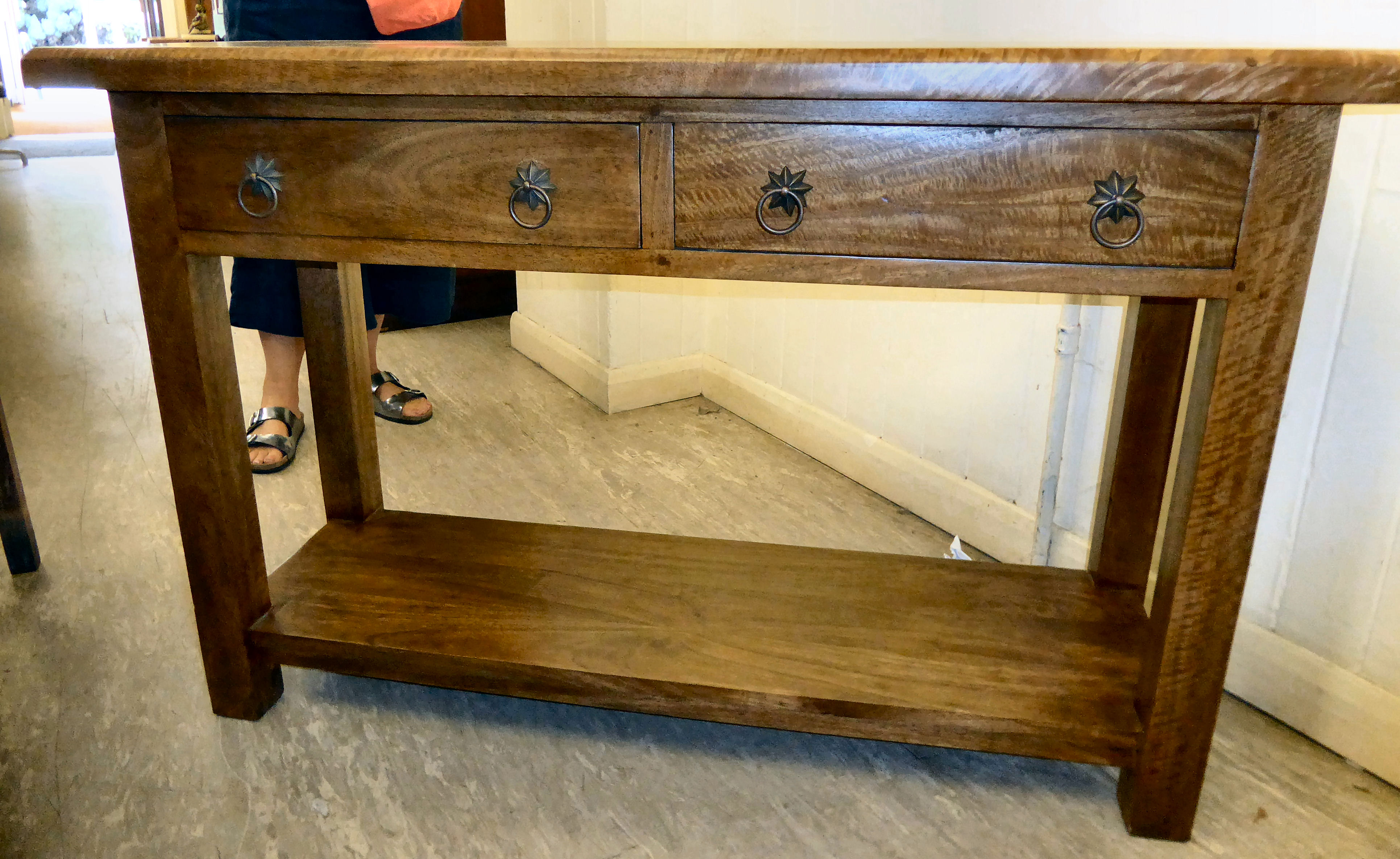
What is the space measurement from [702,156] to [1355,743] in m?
1.06

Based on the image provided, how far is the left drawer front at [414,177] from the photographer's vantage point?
931 millimetres

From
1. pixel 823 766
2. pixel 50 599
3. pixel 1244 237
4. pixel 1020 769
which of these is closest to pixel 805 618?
pixel 823 766

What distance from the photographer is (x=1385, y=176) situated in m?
1.10

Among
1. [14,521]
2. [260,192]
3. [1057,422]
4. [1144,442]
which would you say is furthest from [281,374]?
[1144,442]

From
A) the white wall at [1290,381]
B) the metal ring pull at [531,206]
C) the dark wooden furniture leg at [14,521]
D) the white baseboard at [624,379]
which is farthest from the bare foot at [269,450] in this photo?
the metal ring pull at [531,206]

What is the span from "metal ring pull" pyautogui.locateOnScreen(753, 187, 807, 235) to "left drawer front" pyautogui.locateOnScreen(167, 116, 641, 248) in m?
0.11

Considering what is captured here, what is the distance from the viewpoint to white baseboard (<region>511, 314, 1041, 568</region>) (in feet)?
5.61

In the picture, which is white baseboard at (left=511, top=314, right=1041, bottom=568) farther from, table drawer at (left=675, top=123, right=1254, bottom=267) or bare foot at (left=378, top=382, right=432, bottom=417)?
table drawer at (left=675, top=123, right=1254, bottom=267)

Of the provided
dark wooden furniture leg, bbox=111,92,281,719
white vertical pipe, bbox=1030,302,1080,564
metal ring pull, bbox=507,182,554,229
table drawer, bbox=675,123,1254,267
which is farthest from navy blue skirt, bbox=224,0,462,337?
white vertical pipe, bbox=1030,302,1080,564

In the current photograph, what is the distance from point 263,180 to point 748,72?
19.4 inches

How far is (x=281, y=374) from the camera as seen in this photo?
214cm

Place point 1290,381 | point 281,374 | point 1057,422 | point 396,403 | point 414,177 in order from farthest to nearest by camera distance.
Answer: point 396,403 → point 281,374 → point 1057,422 → point 1290,381 → point 414,177

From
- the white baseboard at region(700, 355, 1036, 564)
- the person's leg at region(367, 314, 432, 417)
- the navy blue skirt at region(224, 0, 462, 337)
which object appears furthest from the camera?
the person's leg at region(367, 314, 432, 417)

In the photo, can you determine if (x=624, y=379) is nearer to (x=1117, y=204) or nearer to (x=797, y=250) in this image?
(x=797, y=250)
